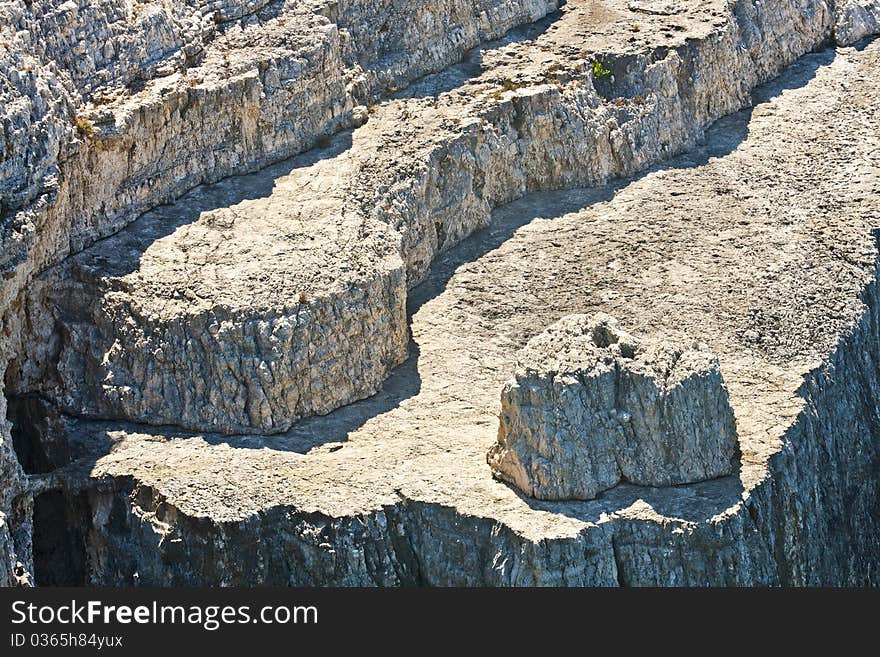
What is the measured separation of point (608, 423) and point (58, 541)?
1115 centimetres

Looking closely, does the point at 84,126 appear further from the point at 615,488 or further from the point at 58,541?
the point at 615,488

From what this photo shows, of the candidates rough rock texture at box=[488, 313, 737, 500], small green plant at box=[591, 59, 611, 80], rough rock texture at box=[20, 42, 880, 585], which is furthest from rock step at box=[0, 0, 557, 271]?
rough rock texture at box=[488, 313, 737, 500]

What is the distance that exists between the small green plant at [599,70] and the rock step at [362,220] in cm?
3

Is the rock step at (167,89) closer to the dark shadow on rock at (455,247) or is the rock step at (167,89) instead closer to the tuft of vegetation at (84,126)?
the tuft of vegetation at (84,126)

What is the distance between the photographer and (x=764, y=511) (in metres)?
38.5

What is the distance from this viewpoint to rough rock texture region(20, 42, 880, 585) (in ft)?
Answer: 124

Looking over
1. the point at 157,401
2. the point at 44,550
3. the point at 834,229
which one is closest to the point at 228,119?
the point at 157,401

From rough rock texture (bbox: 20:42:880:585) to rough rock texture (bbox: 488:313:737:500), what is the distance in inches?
16.6

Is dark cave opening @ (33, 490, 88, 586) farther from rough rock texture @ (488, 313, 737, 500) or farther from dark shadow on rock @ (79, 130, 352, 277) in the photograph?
rough rock texture @ (488, 313, 737, 500)

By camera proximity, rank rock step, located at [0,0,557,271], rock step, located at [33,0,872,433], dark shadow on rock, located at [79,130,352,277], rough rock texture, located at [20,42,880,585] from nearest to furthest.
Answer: rough rock texture, located at [20,42,880,585] < rock step, located at [0,0,557,271] < rock step, located at [33,0,872,433] < dark shadow on rock, located at [79,130,352,277]

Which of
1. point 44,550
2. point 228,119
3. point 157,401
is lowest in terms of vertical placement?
point 44,550

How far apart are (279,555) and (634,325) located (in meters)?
9.10

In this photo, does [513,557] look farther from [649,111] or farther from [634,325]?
[649,111]

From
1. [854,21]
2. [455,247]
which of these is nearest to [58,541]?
[455,247]
